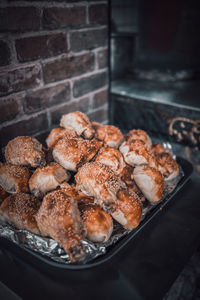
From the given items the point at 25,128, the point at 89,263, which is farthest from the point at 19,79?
the point at 89,263

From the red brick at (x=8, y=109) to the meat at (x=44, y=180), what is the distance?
0.35 meters

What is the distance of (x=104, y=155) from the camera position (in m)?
1.05

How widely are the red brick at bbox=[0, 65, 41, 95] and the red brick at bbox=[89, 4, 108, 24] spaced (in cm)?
47

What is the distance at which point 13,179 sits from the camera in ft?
3.14

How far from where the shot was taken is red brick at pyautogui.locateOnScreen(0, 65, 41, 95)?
3.65 feet

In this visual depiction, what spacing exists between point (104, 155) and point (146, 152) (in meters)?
0.18

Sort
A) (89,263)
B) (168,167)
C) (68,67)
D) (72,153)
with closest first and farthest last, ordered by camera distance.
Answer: (89,263)
(72,153)
(168,167)
(68,67)

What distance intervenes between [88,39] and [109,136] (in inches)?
24.6

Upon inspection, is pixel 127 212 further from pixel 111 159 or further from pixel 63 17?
pixel 63 17

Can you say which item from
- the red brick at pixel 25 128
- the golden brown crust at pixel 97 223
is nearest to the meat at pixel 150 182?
the golden brown crust at pixel 97 223

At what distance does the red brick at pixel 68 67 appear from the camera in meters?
1.30

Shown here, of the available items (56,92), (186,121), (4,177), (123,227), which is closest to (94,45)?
(56,92)

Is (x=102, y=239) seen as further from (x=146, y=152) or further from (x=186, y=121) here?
(x=186, y=121)

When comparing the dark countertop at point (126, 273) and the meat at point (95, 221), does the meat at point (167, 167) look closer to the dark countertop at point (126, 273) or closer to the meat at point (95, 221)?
the dark countertop at point (126, 273)
